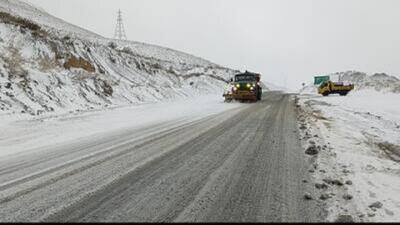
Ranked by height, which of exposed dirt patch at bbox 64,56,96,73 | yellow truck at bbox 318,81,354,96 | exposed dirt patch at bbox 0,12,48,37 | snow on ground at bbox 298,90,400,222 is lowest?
snow on ground at bbox 298,90,400,222

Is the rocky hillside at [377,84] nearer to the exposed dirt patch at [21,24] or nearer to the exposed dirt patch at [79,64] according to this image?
the exposed dirt patch at [79,64]

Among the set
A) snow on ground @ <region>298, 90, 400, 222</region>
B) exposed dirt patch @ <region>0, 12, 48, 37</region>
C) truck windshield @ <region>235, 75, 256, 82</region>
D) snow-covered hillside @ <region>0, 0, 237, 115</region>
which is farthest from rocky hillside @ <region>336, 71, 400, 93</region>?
exposed dirt patch @ <region>0, 12, 48, 37</region>

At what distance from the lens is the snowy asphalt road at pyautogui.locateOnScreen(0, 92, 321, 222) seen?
15.2 ft

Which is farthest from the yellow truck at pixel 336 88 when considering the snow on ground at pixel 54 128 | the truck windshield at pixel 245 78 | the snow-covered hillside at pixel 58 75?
the snow on ground at pixel 54 128

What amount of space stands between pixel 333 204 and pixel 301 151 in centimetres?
368

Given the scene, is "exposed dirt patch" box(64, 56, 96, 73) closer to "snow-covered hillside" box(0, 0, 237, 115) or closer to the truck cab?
"snow-covered hillside" box(0, 0, 237, 115)

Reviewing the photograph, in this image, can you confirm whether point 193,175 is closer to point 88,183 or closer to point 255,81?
point 88,183

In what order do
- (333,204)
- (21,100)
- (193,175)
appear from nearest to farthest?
(333,204)
(193,175)
(21,100)

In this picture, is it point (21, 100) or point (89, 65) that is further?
point (89, 65)

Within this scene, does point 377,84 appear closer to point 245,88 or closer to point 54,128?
→ point 245,88

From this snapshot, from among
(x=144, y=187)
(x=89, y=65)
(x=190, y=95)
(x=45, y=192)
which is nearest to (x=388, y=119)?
(x=144, y=187)

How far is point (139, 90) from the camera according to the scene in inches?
1094

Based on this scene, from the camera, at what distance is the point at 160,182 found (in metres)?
5.99

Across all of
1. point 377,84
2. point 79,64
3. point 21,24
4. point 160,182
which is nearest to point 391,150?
point 160,182
